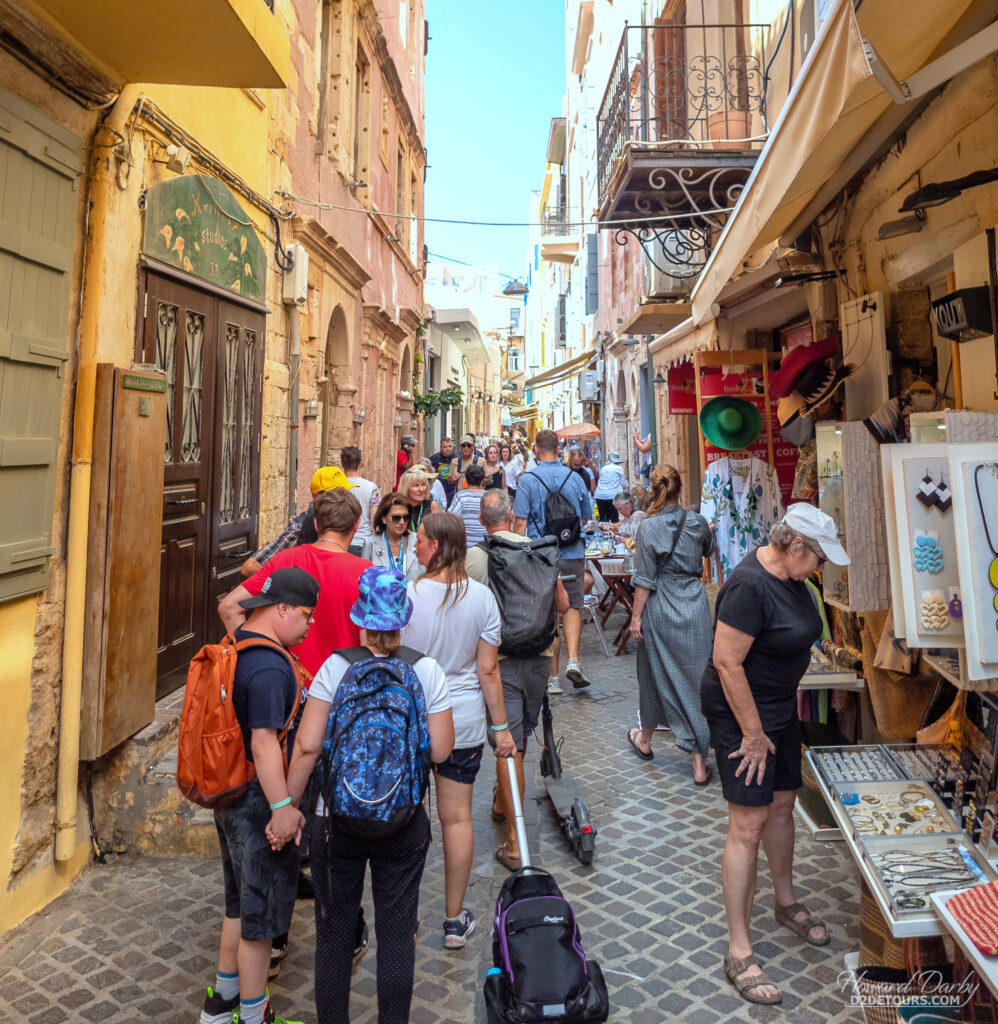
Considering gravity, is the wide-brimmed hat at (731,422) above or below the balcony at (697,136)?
below

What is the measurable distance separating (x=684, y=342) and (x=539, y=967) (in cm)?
650

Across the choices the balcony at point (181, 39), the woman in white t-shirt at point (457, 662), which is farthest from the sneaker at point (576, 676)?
the balcony at point (181, 39)

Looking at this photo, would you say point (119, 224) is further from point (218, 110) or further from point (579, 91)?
point (579, 91)

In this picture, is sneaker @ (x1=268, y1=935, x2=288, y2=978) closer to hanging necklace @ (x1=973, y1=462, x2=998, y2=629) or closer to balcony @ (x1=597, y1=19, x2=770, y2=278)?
hanging necklace @ (x1=973, y1=462, x2=998, y2=629)

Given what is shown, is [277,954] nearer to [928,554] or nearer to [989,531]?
[928,554]

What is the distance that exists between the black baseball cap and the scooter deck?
88.7 inches

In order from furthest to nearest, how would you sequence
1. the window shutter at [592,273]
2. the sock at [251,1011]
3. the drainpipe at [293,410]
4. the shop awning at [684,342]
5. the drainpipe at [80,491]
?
the window shutter at [592,273] < the drainpipe at [293,410] < the shop awning at [684,342] < the drainpipe at [80,491] < the sock at [251,1011]

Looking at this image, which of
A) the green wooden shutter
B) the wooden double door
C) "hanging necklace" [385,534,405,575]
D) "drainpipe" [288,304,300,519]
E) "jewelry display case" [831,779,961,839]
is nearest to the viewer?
"jewelry display case" [831,779,961,839]

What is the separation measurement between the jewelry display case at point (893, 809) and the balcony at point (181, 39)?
4.22 metres

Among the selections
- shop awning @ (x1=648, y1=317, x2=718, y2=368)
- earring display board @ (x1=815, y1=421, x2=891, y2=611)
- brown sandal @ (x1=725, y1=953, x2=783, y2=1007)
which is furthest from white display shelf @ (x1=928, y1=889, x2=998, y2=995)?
shop awning @ (x1=648, y1=317, x2=718, y2=368)

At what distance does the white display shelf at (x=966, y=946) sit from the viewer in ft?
7.03

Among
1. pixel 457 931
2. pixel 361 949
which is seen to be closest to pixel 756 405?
pixel 457 931

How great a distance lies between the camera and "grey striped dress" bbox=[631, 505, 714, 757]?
17.6 feet

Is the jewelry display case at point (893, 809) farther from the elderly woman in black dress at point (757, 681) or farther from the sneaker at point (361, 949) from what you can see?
the sneaker at point (361, 949)
